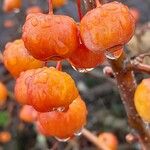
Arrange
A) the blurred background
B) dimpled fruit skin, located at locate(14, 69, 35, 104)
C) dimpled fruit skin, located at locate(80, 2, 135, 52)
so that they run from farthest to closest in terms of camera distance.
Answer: the blurred background → dimpled fruit skin, located at locate(14, 69, 35, 104) → dimpled fruit skin, located at locate(80, 2, 135, 52)

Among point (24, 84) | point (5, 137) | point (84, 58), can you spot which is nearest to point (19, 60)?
point (24, 84)

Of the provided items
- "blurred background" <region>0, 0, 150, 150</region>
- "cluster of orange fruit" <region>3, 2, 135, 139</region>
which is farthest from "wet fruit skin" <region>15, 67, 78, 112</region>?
"blurred background" <region>0, 0, 150, 150</region>

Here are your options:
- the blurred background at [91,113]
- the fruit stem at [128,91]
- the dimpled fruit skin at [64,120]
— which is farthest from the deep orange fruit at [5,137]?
the dimpled fruit skin at [64,120]

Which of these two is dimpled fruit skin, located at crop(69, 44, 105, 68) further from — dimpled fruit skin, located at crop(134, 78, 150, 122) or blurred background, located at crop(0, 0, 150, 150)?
blurred background, located at crop(0, 0, 150, 150)

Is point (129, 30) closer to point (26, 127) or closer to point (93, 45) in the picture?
point (93, 45)

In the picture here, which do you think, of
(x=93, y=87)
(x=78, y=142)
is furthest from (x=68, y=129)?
(x=93, y=87)

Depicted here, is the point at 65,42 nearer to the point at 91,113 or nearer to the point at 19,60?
the point at 19,60
